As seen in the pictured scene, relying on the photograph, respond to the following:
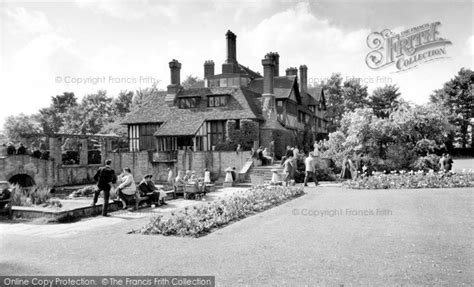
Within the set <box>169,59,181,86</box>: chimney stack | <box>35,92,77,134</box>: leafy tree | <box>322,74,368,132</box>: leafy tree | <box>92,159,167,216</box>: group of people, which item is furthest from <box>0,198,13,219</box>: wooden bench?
<box>35,92,77,134</box>: leafy tree

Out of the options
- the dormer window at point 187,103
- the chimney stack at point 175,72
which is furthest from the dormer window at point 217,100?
the chimney stack at point 175,72

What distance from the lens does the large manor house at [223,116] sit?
34469 millimetres

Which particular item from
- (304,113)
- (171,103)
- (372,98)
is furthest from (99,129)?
(372,98)

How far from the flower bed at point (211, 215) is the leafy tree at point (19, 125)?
63030 mm

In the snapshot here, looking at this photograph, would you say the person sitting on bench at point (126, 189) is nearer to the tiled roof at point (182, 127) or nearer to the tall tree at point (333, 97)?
the tiled roof at point (182, 127)

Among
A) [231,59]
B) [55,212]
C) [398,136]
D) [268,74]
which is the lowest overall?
[55,212]

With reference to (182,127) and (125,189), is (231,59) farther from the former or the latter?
(125,189)

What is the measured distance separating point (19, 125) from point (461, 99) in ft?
234

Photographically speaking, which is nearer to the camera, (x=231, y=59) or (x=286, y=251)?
(x=286, y=251)

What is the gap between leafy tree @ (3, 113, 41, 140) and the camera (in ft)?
222

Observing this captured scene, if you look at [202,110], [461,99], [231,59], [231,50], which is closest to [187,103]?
[202,110]

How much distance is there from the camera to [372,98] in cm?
5553

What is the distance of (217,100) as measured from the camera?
3706cm

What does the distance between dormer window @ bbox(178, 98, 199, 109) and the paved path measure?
2679cm
